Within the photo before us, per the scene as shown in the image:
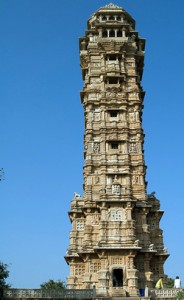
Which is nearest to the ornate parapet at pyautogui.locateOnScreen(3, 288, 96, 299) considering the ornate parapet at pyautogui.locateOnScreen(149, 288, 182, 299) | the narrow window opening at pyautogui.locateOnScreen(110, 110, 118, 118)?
the ornate parapet at pyautogui.locateOnScreen(149, 288, 182, 299)

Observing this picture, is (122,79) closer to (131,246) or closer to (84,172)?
(84,172)

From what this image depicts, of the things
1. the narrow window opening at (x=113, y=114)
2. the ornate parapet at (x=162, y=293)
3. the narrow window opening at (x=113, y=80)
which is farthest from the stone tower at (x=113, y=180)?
the ornate parapet at (x=162, y=293)

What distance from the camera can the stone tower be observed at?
3809 cm

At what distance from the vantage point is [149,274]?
38312 mm

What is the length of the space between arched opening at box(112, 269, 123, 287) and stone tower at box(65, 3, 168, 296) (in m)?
0.09

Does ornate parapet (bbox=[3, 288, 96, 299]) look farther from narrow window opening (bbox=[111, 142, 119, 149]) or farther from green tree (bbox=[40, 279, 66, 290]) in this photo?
green tree (bbox=[40, 279, 66, 290])

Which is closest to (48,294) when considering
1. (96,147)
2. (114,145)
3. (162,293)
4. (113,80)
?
(162,293)

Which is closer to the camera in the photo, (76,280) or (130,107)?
(76,280)

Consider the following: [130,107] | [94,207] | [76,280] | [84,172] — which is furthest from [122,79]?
[76,280]

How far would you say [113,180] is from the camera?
42.1 m

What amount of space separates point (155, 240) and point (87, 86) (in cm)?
1840

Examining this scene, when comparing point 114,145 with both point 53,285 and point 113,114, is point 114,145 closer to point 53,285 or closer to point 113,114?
point 113,114

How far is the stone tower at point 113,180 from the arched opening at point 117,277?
92 millimetres

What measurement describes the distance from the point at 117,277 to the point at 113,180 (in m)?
9.13
